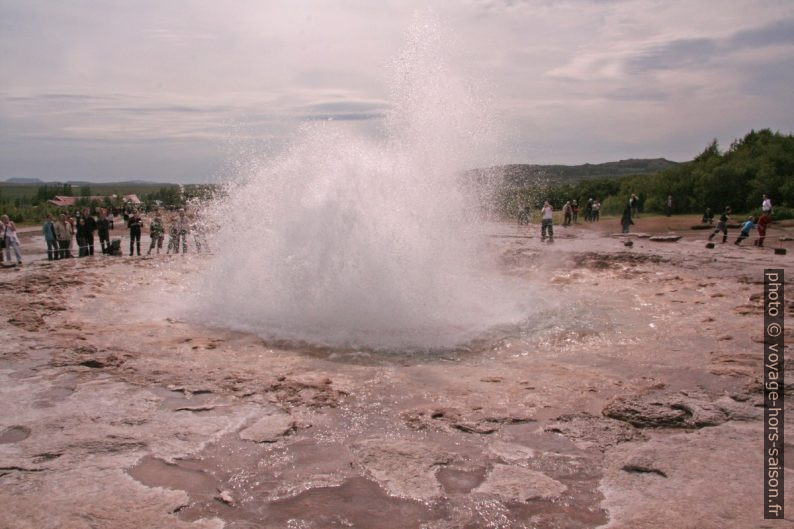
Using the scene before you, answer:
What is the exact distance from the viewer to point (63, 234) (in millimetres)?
14266

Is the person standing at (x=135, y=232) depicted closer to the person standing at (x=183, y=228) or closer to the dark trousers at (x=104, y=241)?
the dark trousers at (x=104, y=241)

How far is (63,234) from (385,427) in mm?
12897

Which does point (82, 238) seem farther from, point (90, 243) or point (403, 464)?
point (403, 464)

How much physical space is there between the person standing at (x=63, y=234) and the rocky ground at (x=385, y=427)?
7.23 metres

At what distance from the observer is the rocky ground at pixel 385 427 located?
3266 mm

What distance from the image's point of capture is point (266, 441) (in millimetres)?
4086

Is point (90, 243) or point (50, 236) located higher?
point (50, 236)

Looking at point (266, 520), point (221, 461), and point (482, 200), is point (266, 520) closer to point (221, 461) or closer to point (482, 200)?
point (221, 461)

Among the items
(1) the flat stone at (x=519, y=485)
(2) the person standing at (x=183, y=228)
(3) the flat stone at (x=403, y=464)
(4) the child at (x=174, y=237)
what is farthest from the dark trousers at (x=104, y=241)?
(1) the flat stone at (x=519, y=485)

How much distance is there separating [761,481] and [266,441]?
124 inches

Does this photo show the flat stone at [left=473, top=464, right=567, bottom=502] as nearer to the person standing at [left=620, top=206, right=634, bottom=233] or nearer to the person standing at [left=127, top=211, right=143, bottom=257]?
the person standing at [left=127, top=211, right=143, bottom=257]

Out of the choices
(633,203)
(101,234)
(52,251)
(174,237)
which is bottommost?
(52,251)

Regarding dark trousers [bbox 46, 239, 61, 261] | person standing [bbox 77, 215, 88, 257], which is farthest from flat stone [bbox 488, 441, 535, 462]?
person standing [bbox 77, 215, 88, 257]

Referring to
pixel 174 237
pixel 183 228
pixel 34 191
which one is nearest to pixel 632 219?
pixel 183 228
